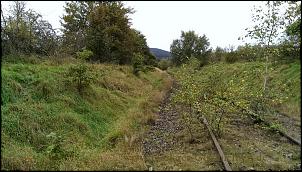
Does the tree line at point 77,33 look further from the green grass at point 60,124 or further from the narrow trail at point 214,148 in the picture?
the narrow trail at point 214,148

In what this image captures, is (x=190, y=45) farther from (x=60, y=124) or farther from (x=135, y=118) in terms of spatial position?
(x=60, y=124)

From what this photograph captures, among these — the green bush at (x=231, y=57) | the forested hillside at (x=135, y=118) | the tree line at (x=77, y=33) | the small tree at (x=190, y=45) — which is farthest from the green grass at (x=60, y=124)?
the small tree at (x=190, y=45)

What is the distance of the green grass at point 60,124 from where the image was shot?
24.4 ft

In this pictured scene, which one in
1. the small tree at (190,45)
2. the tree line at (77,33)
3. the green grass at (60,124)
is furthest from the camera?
the small tree at (190,45)

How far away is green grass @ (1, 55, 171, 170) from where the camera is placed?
7424 mm

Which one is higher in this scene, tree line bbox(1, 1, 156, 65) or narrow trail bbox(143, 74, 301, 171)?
tree line bbox(1, 1, 156, 65)

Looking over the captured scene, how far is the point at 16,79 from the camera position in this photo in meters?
11.5

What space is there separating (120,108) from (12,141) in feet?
23.4

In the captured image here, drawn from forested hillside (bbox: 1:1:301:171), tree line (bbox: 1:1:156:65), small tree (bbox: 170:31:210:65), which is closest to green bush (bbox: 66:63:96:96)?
forested hillside (bbox: 1:1:301:171)

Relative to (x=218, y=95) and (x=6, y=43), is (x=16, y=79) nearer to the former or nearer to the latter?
(x=6, y=43)

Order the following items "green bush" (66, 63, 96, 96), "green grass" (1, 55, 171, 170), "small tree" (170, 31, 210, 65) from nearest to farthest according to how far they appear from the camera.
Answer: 1. "green grass" (1, 55, 171, 170)
2. "green bush" (66, 63, 96, 96)
3. "small tree" (170, 31, 210, 65)

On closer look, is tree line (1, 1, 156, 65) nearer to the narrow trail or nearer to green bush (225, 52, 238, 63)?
the narrow trail

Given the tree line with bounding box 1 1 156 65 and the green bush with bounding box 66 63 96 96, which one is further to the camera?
the tree line with bounding box 1 1 156 65

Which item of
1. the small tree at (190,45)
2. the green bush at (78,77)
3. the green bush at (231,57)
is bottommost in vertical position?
the green bush at (78,77)
